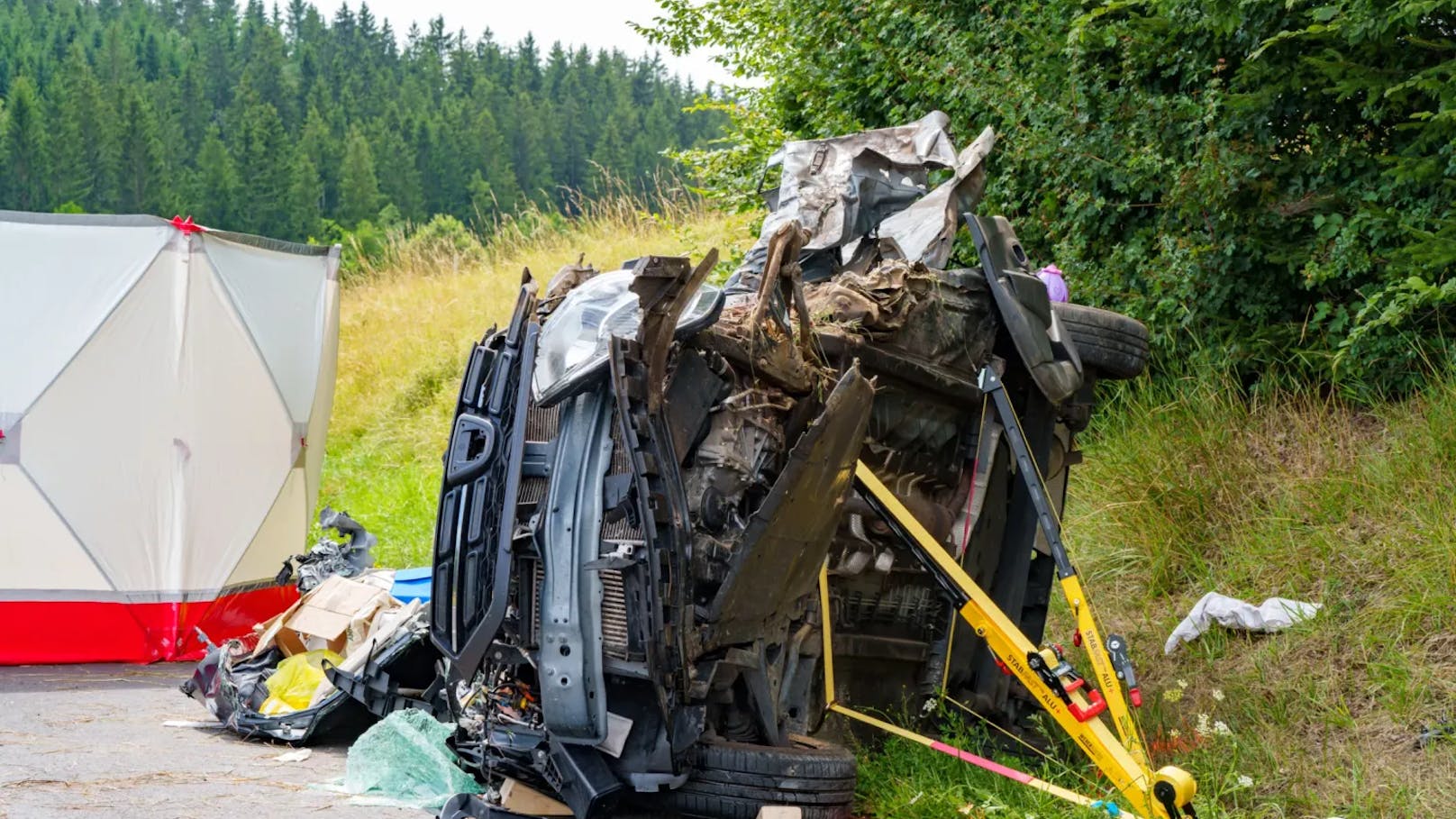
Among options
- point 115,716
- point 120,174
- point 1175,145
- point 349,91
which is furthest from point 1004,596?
point 349,91

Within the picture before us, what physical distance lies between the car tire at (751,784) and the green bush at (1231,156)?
12.2 ft

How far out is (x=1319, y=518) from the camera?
667 centimetres

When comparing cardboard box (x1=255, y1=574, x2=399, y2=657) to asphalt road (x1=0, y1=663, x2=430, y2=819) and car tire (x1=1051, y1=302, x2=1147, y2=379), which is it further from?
car tire (x1=1051, y1=302, x2=1147, y2=379)

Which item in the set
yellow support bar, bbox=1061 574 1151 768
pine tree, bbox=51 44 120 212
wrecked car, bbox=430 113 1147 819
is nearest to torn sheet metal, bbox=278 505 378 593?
wrecked car, bbox=430 113 1147 819

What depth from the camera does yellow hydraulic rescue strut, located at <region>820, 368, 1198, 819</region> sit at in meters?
4.61

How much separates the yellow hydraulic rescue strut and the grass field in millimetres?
166

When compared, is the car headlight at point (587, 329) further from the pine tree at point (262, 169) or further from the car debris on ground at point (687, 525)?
the pine tree at point (262, 169)

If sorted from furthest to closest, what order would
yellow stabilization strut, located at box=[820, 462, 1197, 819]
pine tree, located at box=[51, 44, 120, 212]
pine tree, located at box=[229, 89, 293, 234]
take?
pine tree, located at box=[51, 44, 120, 212] < pine tree, located at box=[229, 89, 293, 234] < yellow stabilization strut, located at box=[820, 462, 1197, 819]

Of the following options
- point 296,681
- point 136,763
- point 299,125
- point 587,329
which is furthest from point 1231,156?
point 299,125

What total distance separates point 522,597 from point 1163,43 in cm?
553

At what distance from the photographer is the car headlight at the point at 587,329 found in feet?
13.6

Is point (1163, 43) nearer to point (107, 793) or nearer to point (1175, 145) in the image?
point (1175, 145)

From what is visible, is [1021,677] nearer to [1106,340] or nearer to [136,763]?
[1106,340]

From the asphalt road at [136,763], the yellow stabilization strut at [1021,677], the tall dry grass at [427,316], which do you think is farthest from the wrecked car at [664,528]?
the tall dry grass at [427,316]
